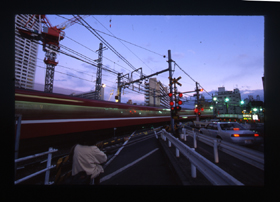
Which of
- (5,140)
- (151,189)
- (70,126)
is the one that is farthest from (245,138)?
(70,126)

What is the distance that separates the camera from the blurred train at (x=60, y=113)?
15.0 ft

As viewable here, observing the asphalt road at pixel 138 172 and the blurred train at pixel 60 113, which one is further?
the blurred train at pixel 60 113

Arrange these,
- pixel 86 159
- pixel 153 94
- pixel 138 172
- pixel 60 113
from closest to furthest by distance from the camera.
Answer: pixel 86 159 < pixel 138 172 < pixel 60 113 < pixel 153 94

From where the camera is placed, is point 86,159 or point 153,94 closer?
point 86,159

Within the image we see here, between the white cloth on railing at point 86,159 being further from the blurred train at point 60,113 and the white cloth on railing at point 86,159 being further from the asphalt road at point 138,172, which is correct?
the blurred train at point 60,113

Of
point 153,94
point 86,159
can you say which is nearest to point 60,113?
point 86,159

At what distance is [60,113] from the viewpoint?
18.2 ft

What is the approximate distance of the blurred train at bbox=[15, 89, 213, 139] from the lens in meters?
4.56

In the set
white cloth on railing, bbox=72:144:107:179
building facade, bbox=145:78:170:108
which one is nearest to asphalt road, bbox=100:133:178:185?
white cloth on railing, bbox=72:144:107:179

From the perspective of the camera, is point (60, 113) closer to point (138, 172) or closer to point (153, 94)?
point (138, 172)

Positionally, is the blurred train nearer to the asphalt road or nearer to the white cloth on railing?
the asphalt road

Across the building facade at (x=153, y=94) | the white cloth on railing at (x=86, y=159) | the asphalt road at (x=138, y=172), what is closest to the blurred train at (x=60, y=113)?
the asphalt road at (x=138, y=172)

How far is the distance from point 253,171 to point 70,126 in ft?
24.4
